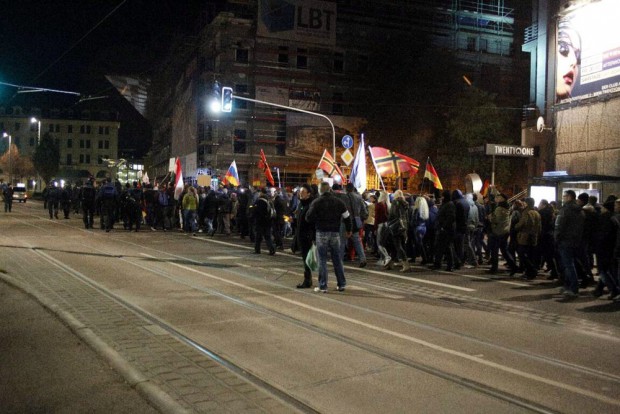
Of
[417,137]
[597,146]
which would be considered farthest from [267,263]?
[417,137]

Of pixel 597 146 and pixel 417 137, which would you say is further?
pixel 417 137

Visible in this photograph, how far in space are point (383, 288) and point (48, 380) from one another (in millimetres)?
6798

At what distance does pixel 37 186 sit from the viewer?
122438mm

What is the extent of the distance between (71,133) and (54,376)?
127 meters

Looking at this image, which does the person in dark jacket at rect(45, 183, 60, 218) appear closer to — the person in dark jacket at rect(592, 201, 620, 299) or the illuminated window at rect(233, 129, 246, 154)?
the illuminated window at rect(233, 129, 246, 154)

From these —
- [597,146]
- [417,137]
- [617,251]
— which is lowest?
[617,251]

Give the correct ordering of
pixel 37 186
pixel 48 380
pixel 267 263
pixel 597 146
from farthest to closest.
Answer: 1. pixel 37 186
2. pixel 597 146
3. pixel 267 263
4. pixel 48 380

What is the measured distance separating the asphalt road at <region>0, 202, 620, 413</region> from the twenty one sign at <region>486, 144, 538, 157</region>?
12.9 m

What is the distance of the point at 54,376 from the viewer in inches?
216

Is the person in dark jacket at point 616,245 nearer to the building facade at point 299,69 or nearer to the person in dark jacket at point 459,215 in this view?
the person in dark jacket at point 459,215

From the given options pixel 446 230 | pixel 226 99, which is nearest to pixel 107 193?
pixel 226 99

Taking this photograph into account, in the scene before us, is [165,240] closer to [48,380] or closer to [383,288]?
[383,288]

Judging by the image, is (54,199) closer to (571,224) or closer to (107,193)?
(107,193)

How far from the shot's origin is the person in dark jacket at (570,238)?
1065 cm
